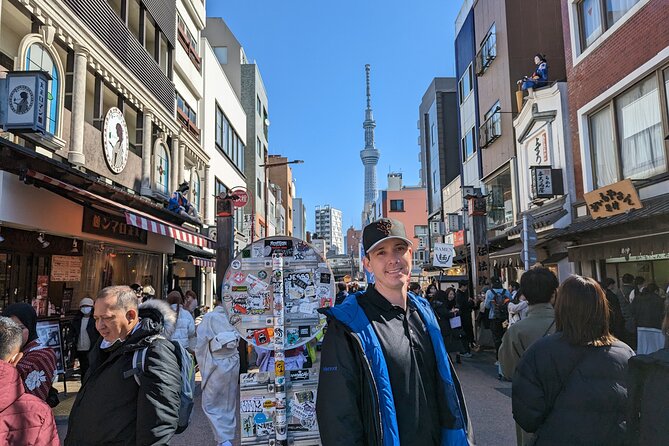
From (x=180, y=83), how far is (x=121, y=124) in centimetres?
761

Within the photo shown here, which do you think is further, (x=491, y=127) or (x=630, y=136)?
(x=491, y=127)

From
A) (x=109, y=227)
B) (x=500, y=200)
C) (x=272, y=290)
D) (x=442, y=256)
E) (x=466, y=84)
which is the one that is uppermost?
(x=466, y=84)

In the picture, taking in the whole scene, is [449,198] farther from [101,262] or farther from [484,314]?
[101,262]

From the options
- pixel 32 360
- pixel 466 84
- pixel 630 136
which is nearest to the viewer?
pixel 32 360

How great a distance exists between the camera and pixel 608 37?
12383 mm

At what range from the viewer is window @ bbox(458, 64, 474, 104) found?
25953 millimetres

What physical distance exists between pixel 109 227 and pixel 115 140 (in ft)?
9.15

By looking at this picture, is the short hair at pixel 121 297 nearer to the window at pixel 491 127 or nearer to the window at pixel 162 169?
the window at pixel 162 169

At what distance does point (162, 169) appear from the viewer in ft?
57.8

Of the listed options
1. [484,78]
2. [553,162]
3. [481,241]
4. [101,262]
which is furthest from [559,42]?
[101,262]

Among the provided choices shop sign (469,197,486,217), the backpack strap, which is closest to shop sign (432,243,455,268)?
shop sign (469,197,486,217)

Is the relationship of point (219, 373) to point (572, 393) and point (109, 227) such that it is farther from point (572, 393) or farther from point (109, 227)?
point (109, 227)

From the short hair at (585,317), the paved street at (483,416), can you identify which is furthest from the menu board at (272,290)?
the short hair at (585,317)

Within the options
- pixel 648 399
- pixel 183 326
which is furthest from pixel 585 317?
pixel 183 326
